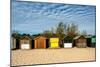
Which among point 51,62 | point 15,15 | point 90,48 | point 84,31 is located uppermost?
point 15,15

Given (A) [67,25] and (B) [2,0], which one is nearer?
(B) [2,0]

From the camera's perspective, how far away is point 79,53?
2109mm

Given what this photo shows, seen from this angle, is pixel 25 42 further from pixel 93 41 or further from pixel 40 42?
pixel 93 41

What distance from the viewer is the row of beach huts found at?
192 centimetres

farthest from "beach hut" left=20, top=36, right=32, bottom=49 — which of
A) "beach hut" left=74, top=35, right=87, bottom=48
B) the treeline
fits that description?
"beach hut" left=74, top=35, right=87, bottom=48

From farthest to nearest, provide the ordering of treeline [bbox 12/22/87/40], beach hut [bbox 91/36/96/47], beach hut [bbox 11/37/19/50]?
beach hut [bbox 91/36/96/47]
treeline [bbox 12/22/87/40]
beach hut [bbox 11/37/19/50]

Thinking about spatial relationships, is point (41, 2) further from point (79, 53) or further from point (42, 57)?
point (79, 53)

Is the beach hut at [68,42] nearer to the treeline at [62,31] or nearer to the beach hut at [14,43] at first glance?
the treeline at [62,31]

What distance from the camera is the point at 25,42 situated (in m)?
1.93

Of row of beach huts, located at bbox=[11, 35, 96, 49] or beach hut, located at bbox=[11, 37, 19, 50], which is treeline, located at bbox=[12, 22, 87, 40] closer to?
row of beach huts, located at bbox=[11, 35, 96, 49]

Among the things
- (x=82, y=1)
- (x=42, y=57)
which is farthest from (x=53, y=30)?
(x=82, y=1)

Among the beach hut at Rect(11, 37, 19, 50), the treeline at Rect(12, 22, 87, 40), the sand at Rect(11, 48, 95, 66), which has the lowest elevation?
the sand at Rect(11, 48, 95, 66)

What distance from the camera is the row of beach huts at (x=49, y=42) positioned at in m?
→ 1.92

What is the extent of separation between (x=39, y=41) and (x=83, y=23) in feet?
1.77
